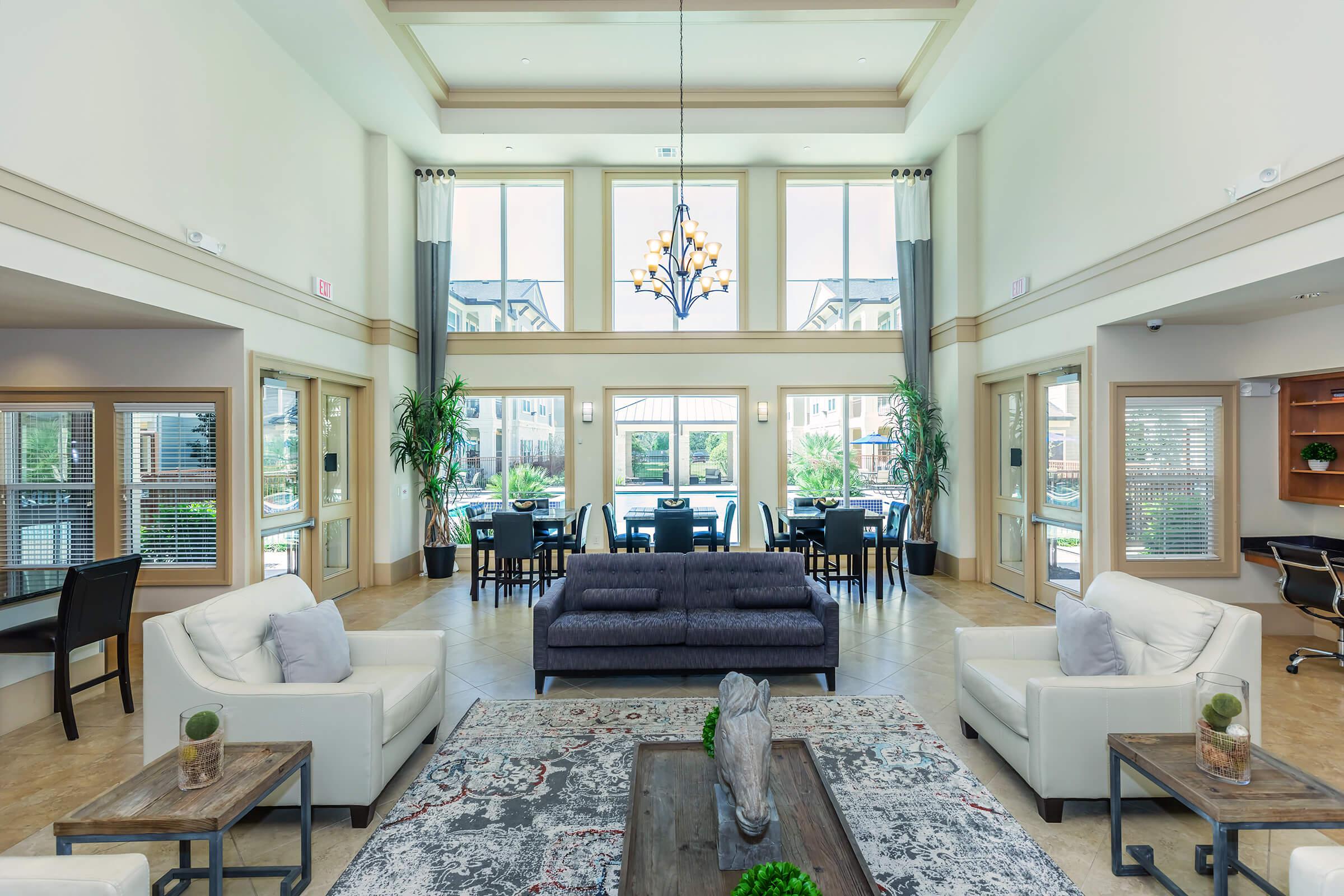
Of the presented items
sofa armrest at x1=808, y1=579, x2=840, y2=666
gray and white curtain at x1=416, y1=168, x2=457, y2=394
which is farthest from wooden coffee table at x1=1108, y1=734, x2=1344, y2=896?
gray and white curtain at x1=416, y1=168, x2=457, y2=394

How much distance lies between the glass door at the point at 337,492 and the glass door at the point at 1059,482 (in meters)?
7.06

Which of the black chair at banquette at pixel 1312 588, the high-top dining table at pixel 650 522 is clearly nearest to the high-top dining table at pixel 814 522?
the high-top dining table at pixel 650 522

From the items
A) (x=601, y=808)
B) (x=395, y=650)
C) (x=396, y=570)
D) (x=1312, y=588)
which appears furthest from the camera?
(x=396, y=570)

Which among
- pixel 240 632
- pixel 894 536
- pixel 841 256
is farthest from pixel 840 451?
pixel 240 632

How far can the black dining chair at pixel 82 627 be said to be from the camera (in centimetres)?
338

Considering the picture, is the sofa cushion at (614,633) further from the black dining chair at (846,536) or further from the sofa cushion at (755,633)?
the black dining chair at (846,536)

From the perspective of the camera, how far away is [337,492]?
6.75m

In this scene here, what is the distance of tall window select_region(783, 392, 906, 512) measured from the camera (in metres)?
8.38

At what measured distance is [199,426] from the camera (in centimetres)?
514

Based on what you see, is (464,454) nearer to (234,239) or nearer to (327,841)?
(234,239)

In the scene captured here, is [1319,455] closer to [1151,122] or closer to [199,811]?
[1151,122]

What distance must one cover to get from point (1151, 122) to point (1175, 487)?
286 cm

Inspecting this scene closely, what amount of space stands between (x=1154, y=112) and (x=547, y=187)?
6436mm

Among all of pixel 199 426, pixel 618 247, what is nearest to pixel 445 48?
pixel 618 247
